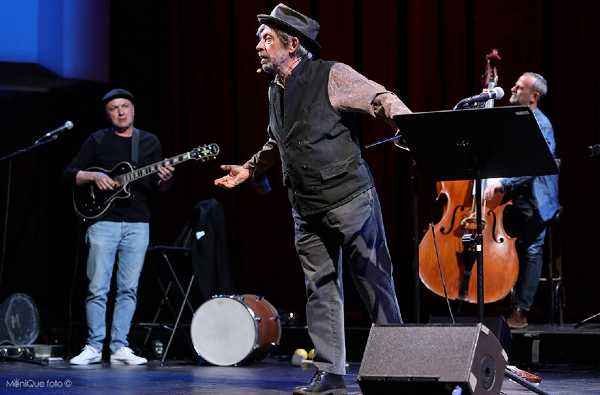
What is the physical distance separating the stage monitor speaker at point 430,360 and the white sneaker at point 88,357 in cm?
348

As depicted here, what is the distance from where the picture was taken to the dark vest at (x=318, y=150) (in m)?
4.26

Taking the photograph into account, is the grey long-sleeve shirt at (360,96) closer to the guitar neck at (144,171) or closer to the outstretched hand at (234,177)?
the outstretched hand at (234,177)

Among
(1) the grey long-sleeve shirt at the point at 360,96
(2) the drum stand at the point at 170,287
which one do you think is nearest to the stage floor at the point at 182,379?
(2) the drum stand at the point at 170,287

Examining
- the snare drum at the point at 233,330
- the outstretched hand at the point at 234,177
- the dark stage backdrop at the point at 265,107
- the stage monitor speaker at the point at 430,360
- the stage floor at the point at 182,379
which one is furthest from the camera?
the dark stage backdrop at the point at 265,107

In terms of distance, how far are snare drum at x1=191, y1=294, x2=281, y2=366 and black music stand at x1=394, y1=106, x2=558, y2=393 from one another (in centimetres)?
295

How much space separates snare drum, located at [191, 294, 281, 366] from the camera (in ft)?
22.0

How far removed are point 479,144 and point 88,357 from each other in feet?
12.4

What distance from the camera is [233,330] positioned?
6777 mm

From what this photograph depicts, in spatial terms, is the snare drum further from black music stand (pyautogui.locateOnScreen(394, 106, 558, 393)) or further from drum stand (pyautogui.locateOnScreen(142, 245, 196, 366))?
black music stand (pyautogui.locateOnScreen(394, 106, 558, 393))

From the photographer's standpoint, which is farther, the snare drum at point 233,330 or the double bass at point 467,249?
the snare drum at point 233,330

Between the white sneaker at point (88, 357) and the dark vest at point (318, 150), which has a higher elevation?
the dark vest at point (318, 150)

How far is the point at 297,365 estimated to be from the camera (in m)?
6.76

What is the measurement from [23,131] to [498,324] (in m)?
4.90

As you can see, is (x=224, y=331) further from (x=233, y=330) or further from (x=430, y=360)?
(x=430, y=360)
